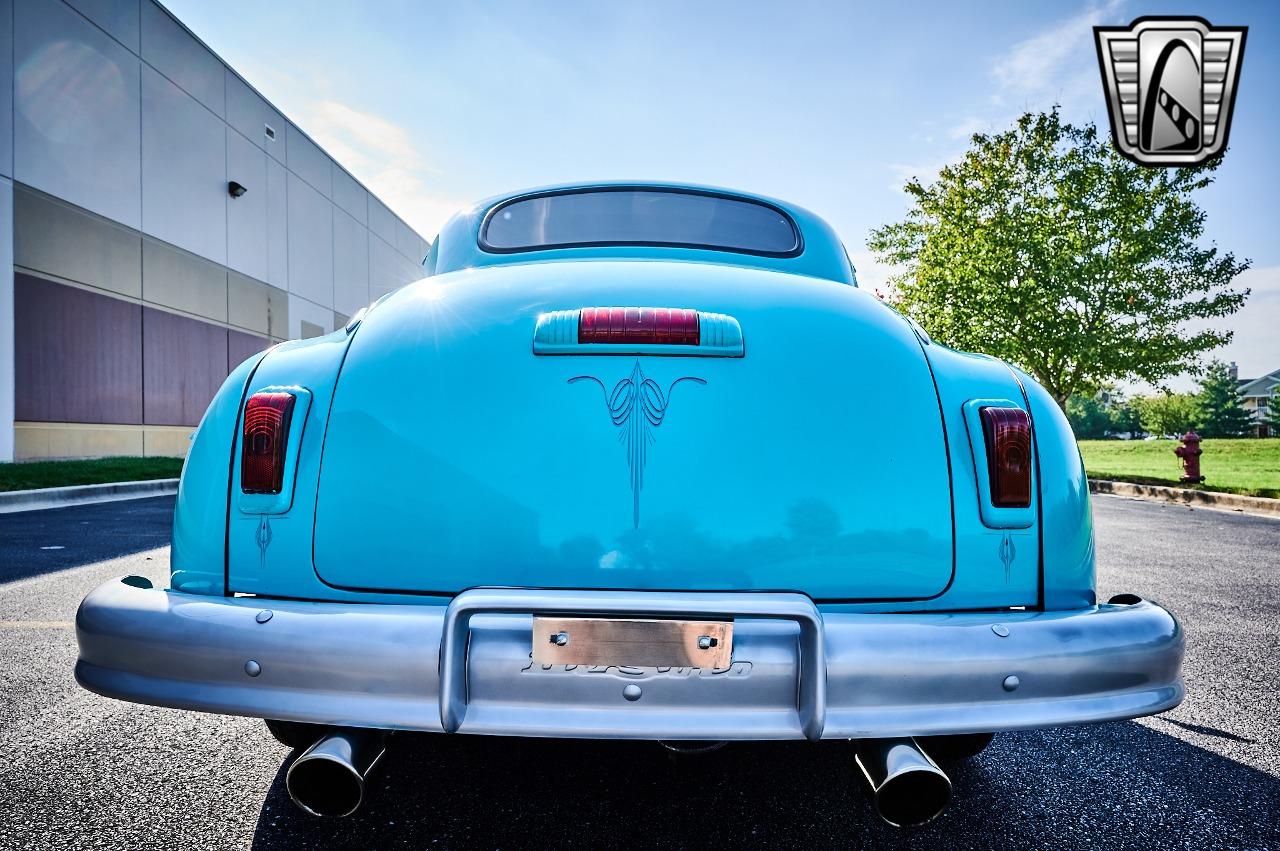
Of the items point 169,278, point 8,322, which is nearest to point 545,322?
point 8,322

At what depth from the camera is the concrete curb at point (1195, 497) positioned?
1061 centimetres

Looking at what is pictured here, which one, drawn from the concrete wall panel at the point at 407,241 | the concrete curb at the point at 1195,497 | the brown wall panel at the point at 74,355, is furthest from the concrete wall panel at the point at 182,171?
the concrete curb at the point at 1195,497

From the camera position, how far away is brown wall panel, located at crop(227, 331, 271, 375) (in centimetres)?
1978

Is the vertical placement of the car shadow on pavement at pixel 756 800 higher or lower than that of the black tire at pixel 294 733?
lower

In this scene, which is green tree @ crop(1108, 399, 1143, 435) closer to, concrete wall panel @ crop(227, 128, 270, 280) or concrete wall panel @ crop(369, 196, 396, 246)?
concrete wall panel @ crop(369, 196, 396, 246)

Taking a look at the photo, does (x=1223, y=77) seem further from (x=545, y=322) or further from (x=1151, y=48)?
(x=545, y=322)

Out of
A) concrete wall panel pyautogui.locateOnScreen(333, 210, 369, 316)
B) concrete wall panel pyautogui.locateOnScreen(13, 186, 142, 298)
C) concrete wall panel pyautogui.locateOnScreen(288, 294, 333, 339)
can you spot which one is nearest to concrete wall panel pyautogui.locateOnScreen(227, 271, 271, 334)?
concrete wall panel pyautogui.locateOnScreen(288, 294, 333, 339)

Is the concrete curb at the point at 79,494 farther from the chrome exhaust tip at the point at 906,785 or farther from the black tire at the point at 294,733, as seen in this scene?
the chrome exhaust tip at the point at 906,785

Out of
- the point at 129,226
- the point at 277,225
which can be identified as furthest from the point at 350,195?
the point at 129,226

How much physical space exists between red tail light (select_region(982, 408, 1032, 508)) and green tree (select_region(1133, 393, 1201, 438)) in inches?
3254

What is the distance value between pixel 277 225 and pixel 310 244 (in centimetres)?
199

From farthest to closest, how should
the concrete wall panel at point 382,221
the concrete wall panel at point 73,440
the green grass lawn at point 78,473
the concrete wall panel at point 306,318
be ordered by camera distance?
the concrete wall panel at point 382,221 < the concrete wall panel at point 306,318 < the concrete wall panel at point 73,440 < the green grass lawn at point 78,473

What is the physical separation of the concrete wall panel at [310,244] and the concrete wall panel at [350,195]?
0.88 m

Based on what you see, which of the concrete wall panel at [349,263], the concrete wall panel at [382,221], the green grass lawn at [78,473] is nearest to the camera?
the green grass lawn at [78,473]
